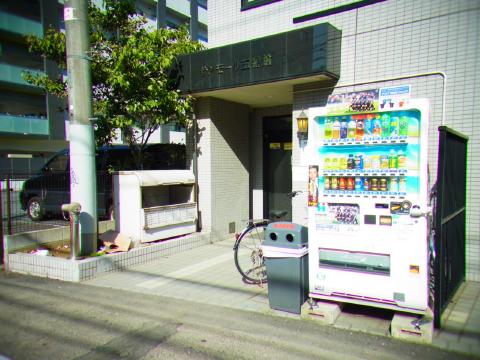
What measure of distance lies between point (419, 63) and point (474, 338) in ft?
12.9

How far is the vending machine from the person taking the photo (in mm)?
3639

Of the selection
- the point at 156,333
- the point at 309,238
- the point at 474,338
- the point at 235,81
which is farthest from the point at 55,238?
the point at 474,338

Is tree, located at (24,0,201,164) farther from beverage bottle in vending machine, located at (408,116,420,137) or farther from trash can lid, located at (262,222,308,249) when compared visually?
beverage bottle in vending machine, located at (408,116,420,137)

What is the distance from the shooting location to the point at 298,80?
642 cm

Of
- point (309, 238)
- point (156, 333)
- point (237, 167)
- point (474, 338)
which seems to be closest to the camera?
point (474, 338)

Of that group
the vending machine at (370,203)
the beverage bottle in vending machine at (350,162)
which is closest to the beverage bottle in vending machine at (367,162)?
the vending machine at (370,203)

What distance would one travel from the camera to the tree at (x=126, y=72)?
7391 millimetres

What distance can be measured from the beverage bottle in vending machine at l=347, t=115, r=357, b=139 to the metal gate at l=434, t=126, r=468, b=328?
2.71ft

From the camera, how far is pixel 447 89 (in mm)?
5352

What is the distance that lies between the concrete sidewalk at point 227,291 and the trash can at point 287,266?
242 millimetres

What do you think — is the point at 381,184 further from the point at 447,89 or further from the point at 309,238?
the point at 447,89

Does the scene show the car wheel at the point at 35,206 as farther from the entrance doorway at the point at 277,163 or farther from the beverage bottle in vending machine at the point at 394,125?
the beverage bottle in vending machine at the point at 394,125

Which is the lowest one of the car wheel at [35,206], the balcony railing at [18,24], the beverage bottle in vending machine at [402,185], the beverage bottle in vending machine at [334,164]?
the car wheel at [35,206]

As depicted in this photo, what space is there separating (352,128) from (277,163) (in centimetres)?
524
